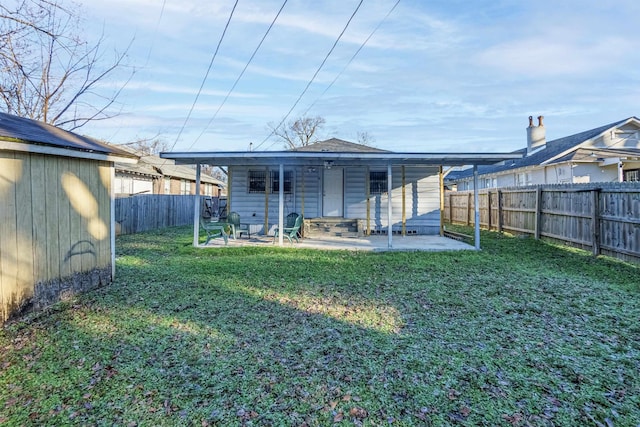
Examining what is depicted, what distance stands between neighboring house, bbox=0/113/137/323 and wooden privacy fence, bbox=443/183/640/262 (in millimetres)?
9676

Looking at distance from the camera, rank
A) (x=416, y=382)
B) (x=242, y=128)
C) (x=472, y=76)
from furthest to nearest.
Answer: (x=242, y=128)
(x=472, y=76)
(x=416, y=382)

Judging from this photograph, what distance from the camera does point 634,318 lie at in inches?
157

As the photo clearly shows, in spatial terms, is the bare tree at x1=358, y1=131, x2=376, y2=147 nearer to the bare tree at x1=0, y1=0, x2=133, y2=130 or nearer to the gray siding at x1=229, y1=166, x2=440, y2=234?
the gray siding at x1=229, y1=166, x2=440, y2=234

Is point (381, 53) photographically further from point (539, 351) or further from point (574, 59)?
point (539, 351)

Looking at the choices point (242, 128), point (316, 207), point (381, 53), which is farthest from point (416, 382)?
point (242, 128)

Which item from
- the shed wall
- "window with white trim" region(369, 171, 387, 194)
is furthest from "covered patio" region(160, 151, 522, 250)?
the shed wall

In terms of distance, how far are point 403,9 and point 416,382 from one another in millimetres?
8191

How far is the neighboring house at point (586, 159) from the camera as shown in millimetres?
16047

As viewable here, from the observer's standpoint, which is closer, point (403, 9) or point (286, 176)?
point (403, 9)

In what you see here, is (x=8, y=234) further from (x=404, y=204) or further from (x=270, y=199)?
(x=404, y=204)

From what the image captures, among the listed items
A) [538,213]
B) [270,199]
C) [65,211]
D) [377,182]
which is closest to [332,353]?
[65,211]

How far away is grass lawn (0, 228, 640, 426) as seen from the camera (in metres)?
2.31

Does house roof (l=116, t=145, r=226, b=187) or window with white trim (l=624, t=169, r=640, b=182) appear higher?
house roof (l=116, t=145, r=226, b=187)

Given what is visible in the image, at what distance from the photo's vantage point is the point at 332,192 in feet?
38.4
